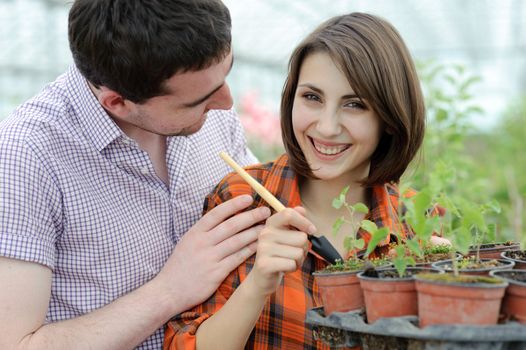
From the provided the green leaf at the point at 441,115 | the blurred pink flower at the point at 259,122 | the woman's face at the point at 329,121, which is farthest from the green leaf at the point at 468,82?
the blurred pink flower at the point at 259,122

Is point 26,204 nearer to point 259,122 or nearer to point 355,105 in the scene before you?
point 355,105

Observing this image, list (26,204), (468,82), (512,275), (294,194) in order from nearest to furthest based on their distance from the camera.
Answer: (512,275)
(26,204)
(294,194)
(468,82)

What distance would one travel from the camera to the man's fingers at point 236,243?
70.6 inches

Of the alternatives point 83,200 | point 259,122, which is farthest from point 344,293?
point 259,122

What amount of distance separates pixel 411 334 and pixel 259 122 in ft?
13.2

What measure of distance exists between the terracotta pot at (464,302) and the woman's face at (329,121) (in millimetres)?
683

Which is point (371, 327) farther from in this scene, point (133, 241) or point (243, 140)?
point (243, 140)

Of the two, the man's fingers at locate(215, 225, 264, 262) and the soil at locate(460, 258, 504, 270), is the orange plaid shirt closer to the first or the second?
the man's fingers at locate(215, 225, 264, 262)

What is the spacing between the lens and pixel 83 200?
174 centimetres

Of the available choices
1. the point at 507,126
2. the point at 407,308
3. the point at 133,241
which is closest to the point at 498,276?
the point at 407,308

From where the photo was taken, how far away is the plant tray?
1070 mm

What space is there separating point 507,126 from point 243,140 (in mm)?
5622

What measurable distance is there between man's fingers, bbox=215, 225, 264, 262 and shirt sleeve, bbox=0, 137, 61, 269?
1.37 ft

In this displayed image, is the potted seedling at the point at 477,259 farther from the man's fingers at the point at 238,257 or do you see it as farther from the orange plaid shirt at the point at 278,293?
the man's fingers at the point at 238,257
